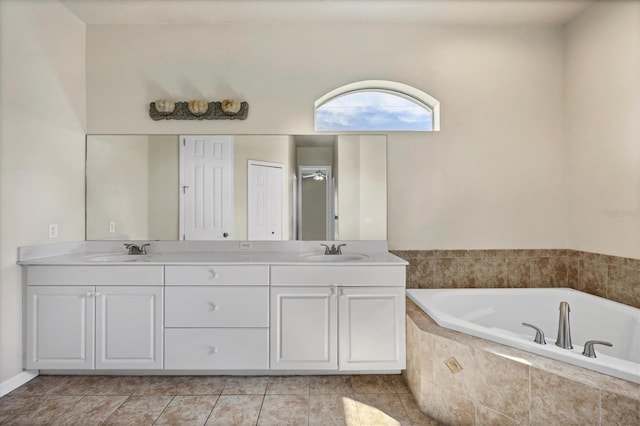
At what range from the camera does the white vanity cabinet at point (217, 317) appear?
84.0 inches

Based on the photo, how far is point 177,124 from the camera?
269 centimetres

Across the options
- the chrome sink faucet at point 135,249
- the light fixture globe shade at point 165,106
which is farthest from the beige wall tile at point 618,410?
the light fixture globe shade at point 165,106

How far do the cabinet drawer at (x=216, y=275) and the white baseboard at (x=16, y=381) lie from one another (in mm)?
1092

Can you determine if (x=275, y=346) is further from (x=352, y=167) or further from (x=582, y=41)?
(x=582, y=41)

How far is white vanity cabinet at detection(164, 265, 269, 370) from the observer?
2135 millimetres

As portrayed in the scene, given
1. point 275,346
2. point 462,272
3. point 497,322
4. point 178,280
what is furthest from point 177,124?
point 497,322

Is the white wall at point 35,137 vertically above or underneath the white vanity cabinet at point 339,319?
above

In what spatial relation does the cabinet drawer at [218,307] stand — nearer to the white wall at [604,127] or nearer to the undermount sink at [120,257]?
the undermount sink at [120,257]

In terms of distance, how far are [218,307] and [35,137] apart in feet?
5.45

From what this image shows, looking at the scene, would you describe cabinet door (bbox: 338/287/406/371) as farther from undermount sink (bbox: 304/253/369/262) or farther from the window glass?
the window glass

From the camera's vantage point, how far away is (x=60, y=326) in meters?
2.14

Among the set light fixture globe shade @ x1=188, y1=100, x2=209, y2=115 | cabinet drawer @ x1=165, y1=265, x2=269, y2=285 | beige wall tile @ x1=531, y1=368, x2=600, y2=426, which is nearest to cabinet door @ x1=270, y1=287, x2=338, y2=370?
cabinet drawer @ x1=165, y1=265, x2=269, y2=285

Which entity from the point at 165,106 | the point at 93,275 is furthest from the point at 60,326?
the point at 165,106

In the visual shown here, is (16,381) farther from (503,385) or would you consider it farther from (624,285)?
(624,285)
